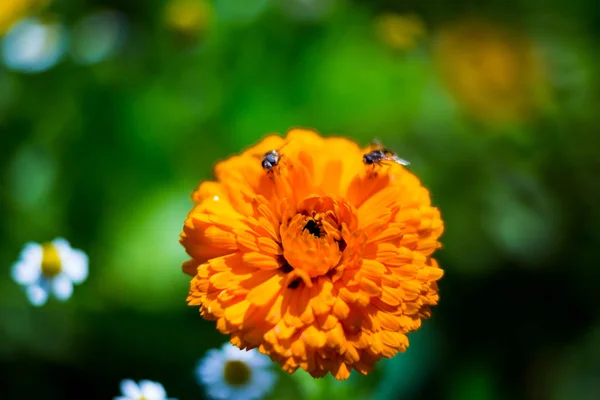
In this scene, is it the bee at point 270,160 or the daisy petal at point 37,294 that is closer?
the bee at point 270,160

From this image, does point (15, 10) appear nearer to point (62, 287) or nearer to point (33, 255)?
point (33, 255)

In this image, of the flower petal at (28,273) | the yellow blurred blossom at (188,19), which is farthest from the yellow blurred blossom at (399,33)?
the flower petal at (28,273)

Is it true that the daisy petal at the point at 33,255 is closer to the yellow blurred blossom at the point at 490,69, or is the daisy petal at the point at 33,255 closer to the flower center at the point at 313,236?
the flower center at the point at 313,236

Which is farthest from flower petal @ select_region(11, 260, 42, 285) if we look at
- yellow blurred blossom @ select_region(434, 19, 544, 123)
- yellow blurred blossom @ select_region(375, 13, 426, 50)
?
yellow blurred blossom @ select_region(434, 19, 544, 123)

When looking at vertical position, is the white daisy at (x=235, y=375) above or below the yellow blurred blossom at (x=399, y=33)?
below

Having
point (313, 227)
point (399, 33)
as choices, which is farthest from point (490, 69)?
point (313, 227)

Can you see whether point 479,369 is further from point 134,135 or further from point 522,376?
point 134,135
